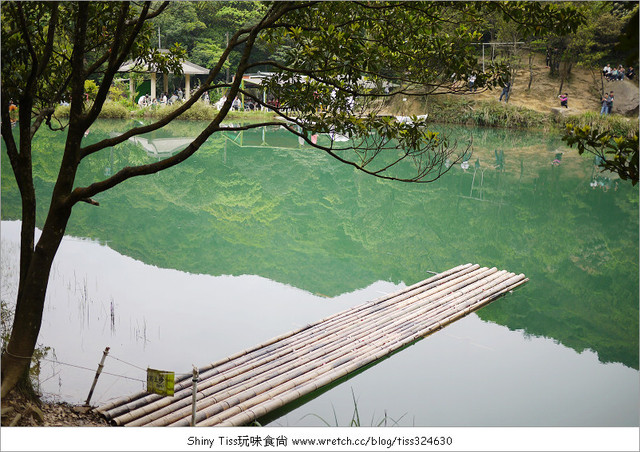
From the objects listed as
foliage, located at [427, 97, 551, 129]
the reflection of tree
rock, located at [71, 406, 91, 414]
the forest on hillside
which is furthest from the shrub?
rock, located at [71, 406, 91, 414]

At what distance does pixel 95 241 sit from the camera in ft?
30.0

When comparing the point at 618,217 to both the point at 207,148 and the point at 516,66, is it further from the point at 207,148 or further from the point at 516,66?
the point at 516,66

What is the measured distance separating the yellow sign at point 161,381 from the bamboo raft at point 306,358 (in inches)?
13.9

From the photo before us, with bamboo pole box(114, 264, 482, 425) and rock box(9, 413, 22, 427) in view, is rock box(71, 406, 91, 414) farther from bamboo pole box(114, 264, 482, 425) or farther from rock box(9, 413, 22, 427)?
rock box(9, 413, 22, 427)

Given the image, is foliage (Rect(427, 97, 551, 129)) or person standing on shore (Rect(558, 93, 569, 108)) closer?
foliage (Rect(427, 97, 551, 129))

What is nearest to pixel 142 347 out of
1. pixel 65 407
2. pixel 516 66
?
pixel 65 407

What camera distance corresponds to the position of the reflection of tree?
786 centimetres

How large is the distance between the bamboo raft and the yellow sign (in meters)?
0.35

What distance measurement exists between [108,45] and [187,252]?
4.33 m

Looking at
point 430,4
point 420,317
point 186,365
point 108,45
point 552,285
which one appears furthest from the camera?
point 552,285

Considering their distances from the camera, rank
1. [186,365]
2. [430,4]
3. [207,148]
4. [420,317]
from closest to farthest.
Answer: [430,4]
[186,365]
[420,317]
[207,148]

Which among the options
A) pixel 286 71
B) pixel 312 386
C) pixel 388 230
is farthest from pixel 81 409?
pixel 388 230

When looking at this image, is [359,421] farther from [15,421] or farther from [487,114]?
[487,114]

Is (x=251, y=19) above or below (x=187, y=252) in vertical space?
above
